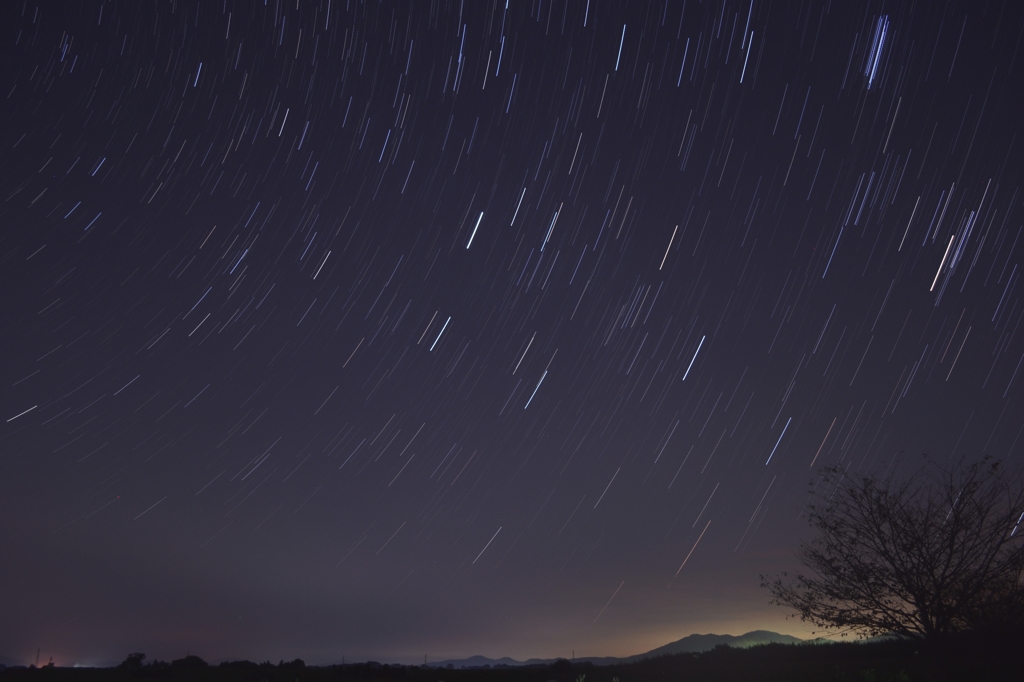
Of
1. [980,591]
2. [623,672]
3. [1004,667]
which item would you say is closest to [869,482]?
[980,591]

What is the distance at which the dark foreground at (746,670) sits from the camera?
15000mm

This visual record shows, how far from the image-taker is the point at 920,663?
70.2 ft

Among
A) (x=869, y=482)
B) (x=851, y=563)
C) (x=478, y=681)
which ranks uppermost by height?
(x=869, y=482)

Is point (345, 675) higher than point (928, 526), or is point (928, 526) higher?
point (928, 526)

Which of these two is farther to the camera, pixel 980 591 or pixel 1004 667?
pixel 1004 667

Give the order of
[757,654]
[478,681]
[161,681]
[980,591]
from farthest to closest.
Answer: [757,654] < [478,681] < [161,681] < [980,591]

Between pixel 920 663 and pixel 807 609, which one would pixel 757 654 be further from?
pixel 807 609

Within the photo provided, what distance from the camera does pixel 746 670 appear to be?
2511cm

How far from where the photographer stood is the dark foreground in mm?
15000

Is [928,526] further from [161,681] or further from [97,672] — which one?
[97,672]

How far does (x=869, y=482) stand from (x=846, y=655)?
76.4 feet

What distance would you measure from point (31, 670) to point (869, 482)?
121ft

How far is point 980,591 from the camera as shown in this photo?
436 inches

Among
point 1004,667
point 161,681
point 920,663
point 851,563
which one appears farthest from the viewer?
point 161,681
